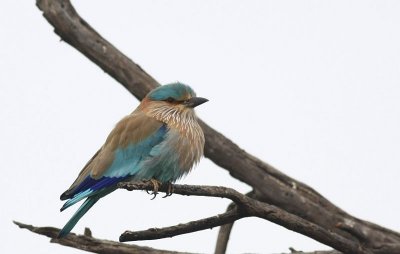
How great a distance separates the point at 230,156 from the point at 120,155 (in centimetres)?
144

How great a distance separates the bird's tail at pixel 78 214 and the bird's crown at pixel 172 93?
0.84 metres

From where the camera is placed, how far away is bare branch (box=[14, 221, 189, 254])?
5316 millimetres

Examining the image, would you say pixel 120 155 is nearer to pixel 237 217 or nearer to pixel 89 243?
pixel 89 243

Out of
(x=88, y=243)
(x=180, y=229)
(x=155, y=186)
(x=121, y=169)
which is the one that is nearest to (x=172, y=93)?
(x=121, y=169)

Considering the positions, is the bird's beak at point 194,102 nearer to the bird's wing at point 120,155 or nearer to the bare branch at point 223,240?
the bird's wing at point 120,155

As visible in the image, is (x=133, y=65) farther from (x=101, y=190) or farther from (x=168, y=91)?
(x=101, y=190)

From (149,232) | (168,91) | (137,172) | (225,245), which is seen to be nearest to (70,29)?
(168,91)

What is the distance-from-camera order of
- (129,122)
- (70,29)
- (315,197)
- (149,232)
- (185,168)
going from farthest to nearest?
(315,197) < (70,29) < (129,122) < (185,168) < (149,232)

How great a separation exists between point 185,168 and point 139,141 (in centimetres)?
45

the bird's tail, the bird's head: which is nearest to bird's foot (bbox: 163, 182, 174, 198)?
the bird's tail

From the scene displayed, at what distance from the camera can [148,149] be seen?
5.84 meters

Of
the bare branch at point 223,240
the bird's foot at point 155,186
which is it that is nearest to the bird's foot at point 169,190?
the bird's foot at point 155,186

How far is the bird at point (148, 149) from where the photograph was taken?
18.6 feet

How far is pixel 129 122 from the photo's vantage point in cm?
612
